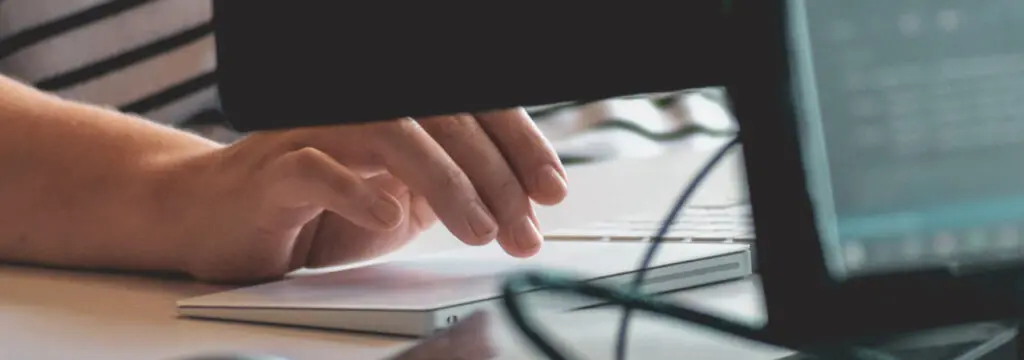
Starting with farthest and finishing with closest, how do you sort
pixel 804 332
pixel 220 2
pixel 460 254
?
pixel 460 254, pixel 220 2, pixel 804 332

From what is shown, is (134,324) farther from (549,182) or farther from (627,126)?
(627,126)

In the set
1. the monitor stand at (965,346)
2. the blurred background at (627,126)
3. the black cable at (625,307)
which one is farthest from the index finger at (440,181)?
the blurred background at (627,126)

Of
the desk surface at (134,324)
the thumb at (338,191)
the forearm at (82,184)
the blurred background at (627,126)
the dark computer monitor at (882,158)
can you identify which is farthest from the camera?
the blurred background at (627,126)

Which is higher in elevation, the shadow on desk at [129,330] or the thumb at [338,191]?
the thumb at [338,191]

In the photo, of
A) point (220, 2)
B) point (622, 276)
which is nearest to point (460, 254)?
point (622, 276)

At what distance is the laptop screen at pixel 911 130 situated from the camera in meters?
0.32

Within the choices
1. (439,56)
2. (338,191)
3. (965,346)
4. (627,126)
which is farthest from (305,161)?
(627,126)

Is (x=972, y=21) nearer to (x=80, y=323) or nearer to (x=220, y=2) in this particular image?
(x=220, y=2)

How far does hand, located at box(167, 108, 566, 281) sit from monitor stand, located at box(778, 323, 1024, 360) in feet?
0.72

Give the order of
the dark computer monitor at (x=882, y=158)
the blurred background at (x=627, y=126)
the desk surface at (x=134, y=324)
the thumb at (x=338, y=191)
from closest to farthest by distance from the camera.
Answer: the dark computer monitor at (x=882, y=158), the desk surface at (x=134, y=324), the thumb at (x=338, y=191), the blurred background at (x=627, y=126)

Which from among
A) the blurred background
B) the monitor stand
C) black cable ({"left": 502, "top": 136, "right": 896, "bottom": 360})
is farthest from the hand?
the blurred background

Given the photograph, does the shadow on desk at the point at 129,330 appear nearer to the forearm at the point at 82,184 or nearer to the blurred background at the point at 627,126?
the forearm at the point at 82,184

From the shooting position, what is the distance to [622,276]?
0.52 meters

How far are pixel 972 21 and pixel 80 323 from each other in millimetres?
384
